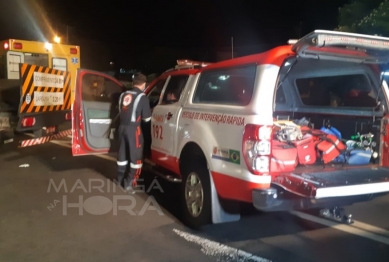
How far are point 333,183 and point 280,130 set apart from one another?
0.86 m

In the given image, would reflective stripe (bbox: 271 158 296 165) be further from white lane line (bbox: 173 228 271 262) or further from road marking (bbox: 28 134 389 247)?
road marking (bbox: 28 134 389 247)

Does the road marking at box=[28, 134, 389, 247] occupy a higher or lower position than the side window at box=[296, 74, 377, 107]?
lower

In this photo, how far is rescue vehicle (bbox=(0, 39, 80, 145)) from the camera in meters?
8.53

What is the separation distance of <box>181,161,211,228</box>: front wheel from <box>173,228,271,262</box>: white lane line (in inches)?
10.4

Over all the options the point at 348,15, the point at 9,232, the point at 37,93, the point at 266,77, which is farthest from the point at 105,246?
the point at 348,15

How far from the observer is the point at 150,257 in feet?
14.9

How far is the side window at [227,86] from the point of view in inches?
184

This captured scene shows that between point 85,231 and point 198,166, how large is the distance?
1.57 metres

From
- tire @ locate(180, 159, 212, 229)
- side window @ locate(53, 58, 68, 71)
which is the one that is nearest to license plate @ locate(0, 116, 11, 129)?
side window @ locate(53, 58, 68, 71)

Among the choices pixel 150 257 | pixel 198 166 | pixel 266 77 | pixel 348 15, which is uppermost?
pixel 348 15

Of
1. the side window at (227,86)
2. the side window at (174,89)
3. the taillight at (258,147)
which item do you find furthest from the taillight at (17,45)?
the taillight at (258,147)

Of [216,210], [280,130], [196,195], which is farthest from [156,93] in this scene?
[280,130]

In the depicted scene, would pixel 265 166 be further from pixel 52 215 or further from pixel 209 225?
pixel 52 215

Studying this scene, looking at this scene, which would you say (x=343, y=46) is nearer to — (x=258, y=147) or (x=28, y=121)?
(x=258, y=147)
